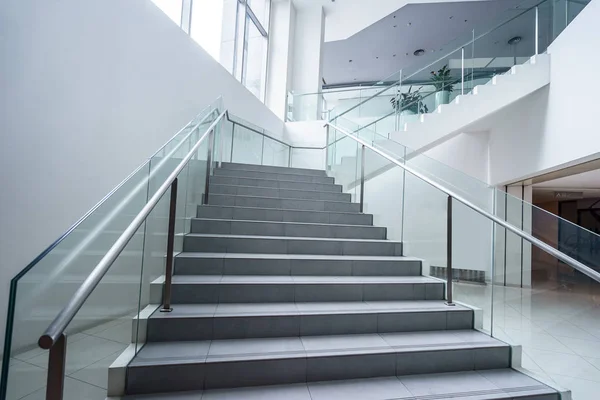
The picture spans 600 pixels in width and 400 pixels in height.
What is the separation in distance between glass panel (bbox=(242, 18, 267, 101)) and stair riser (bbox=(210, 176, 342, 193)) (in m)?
5.36

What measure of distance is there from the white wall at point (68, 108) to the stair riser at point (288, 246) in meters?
1.18

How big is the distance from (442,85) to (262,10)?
6.29 meters

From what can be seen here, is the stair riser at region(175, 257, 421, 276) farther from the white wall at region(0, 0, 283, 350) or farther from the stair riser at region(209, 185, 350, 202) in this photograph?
the stair riser at region(209, 185, 350, 202)

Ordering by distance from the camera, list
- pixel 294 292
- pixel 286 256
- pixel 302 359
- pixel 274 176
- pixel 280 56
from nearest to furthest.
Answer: pixel 302 359 < pixel 294 292 < pixel 286 256 < pixel 274 176 < pixel 280 56

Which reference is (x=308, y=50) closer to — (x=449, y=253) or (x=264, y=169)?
(x=264, y=169)

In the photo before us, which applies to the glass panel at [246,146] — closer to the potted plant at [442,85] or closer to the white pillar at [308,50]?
the white pillar at [308,50]

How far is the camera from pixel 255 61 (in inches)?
395

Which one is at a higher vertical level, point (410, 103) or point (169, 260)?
point (410, 103)

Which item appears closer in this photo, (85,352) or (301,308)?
(85,352)

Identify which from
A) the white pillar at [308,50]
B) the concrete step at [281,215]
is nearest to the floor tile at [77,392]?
the concrete step at [281,215]

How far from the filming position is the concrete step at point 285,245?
3105mm

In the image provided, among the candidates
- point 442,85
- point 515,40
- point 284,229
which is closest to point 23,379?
point 284,229

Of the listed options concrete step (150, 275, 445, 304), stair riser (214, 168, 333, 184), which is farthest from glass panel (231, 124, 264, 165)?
concrete step (150, 275, 445, 304)

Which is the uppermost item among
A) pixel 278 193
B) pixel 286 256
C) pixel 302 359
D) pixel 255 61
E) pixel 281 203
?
pixel 255 61
